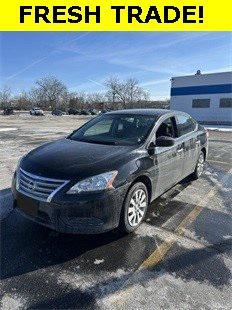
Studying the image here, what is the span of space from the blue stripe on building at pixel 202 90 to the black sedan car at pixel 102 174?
26.7m

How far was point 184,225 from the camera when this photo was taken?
432 centimetres

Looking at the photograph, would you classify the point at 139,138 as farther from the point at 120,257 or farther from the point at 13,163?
the point at 13,163

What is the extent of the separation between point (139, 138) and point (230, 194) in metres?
2.55

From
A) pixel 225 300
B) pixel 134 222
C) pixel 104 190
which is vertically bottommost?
pixel 225 300

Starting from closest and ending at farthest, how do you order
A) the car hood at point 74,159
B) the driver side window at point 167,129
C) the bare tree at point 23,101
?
the car hood at point 74,159
the driver side window at point 167,129
the bare tree at point 23,101

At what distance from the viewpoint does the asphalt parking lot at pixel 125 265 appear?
2742mm

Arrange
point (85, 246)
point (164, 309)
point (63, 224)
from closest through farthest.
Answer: point (164, 309), point (63, 224), point (85, 246)

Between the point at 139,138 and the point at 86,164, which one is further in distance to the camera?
the point at 139,138

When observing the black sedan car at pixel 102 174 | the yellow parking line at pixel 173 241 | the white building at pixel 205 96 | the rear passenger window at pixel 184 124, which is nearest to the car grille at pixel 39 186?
the black sedan car at pixel 102 174

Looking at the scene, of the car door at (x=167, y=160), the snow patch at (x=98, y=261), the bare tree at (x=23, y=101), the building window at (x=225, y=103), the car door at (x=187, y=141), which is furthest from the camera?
the bare tree at (x=23, y=101)

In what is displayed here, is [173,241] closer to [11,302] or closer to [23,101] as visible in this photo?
[11,302]

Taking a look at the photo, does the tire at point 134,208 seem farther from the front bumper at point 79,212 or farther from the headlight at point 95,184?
the headlight at point 95,184

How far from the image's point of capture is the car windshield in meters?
4.56

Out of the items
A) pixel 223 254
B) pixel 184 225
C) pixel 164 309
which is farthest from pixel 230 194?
pixel 164 309
